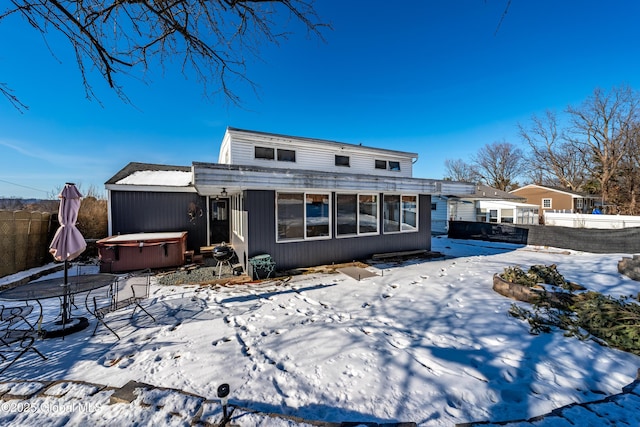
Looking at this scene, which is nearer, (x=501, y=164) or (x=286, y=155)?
(x=286, y=155)

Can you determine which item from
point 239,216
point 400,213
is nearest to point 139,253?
point 239,216

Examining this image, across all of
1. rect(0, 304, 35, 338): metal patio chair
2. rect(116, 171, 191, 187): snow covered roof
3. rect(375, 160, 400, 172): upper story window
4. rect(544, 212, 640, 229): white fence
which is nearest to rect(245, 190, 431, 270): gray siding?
rect(375, 160, 400, 172): upper story window

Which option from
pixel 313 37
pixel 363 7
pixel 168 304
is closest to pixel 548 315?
pixel 313 37

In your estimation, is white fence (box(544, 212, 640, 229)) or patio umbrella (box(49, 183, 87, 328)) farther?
white fence (box(544, 212, 640, 229))

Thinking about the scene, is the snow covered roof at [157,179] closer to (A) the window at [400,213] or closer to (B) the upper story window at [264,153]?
(B) the upper story window at [264,153]

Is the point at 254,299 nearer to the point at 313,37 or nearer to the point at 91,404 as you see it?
the point at 91,404

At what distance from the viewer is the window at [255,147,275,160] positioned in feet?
31.3

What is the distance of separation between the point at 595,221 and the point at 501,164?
23593 millimetres

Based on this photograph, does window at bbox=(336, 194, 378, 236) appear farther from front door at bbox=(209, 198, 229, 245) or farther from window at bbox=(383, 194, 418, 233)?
front door at bbox=(209, 198, 229, 245)

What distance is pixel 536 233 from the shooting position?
39.7 ft

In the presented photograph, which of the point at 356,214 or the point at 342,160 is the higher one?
the point at 342,160

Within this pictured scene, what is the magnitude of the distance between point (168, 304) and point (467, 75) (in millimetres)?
16063

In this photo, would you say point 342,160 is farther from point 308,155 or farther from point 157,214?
point 157,214

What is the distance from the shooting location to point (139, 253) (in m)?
7.50
